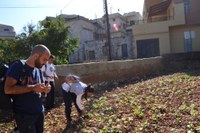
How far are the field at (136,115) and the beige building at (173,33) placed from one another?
24.4 m

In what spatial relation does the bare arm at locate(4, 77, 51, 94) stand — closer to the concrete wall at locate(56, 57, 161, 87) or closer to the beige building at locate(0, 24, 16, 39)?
the concrete wall at locate(56, 57, 161, 87)

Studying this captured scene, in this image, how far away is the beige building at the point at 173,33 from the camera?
3366 cm

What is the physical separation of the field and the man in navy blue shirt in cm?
263

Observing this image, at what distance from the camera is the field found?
21.0 feet

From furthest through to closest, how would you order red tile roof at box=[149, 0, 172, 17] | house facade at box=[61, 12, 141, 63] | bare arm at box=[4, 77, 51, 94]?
house facade at box=[61, 12, 141, 63] < red tile roof at box=[149, 0, 172, 17] < bare arm at box=[4, 77, 51, 94]

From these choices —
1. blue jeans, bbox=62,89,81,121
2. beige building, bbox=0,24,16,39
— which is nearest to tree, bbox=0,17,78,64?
blue jeans, bbox=62,89,81,121

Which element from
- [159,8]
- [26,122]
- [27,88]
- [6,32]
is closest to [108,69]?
[26,122]

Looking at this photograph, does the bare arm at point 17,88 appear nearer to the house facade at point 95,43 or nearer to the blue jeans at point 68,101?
the blue jeans at point 68,101

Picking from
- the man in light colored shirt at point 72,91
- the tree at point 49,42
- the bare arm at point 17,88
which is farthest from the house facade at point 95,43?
the bare arm at point 17,88

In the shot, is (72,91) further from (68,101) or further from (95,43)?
(95,43)

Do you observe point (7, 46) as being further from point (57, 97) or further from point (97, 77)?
point (57, 97)

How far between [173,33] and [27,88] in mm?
32757

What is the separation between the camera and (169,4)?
38.4 m

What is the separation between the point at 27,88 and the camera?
3902 mm
